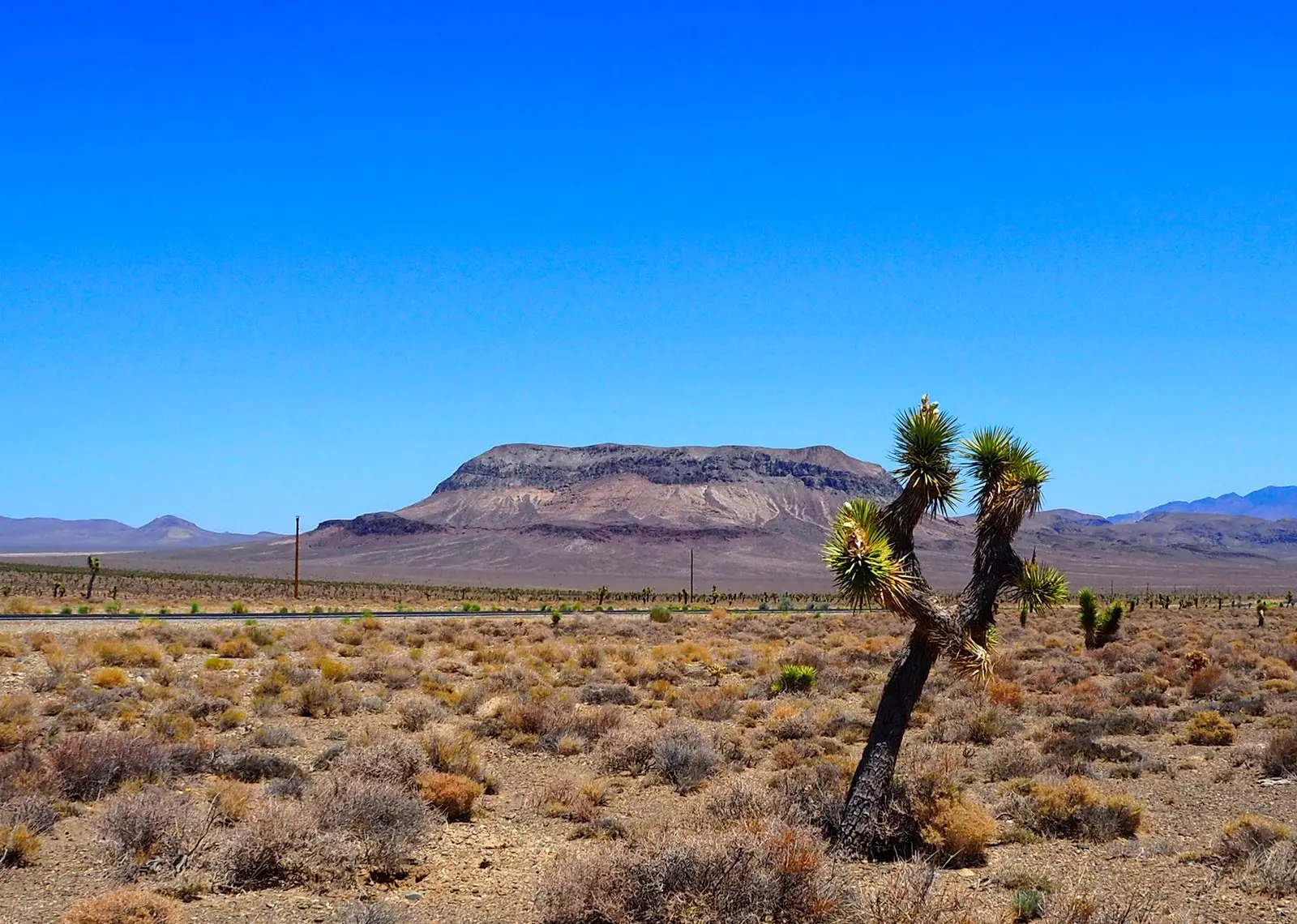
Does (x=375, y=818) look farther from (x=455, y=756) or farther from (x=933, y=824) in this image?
(x=933, y=824)

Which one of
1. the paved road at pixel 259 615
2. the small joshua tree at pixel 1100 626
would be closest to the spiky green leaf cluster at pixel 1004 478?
the small joshua tree at pixel 1100 626

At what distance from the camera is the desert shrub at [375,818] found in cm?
980

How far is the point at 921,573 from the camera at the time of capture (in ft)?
36.4

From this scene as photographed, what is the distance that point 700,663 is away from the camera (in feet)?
90.2

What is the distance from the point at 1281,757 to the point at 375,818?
12.6m

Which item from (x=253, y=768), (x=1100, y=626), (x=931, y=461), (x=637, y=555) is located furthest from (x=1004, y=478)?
(x=637, y=555)

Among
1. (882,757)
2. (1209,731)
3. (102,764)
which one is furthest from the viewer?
(1209,731)

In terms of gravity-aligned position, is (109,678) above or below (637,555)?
above

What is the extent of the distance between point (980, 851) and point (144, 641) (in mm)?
22979

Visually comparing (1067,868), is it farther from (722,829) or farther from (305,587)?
(305,587)

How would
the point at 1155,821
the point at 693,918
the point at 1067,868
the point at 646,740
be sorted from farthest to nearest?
the point at 646,740 → the point at 1155,821 → the point at 1067,868 → the point at 693,918

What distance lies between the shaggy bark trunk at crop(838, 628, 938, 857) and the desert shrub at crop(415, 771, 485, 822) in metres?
4.48

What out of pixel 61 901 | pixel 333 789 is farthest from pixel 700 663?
pixel 61 901

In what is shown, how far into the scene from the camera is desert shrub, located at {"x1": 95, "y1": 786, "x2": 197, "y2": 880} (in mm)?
9156
